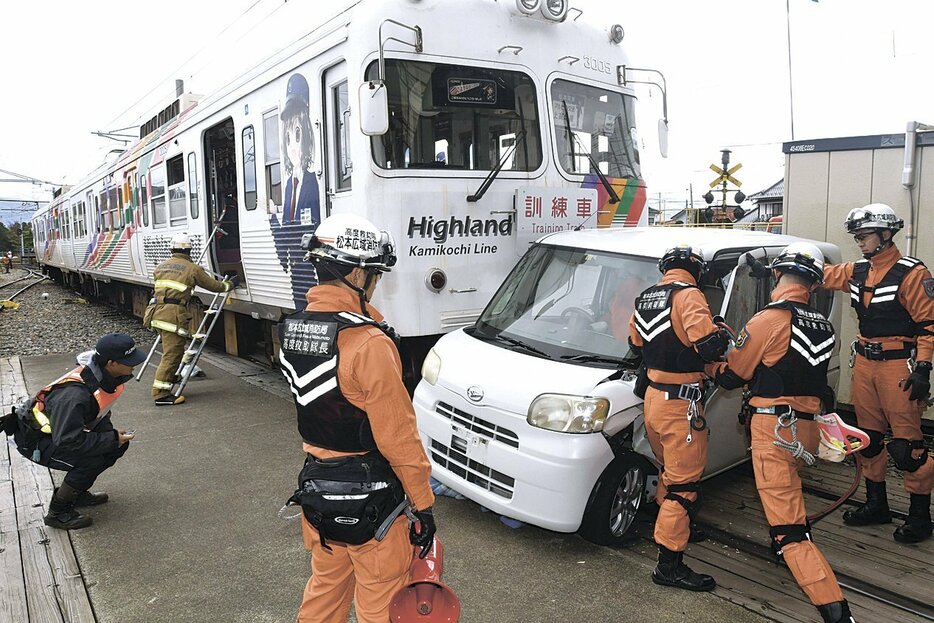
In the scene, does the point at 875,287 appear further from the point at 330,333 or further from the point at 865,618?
the point at 330,333

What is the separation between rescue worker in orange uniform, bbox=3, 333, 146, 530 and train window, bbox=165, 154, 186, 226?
17.4ft

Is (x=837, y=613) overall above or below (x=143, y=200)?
below

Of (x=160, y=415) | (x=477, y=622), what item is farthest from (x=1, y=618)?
(x=160, y=415)

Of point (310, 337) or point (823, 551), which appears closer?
point (310, 337)

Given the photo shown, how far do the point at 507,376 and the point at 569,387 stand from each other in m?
0.40

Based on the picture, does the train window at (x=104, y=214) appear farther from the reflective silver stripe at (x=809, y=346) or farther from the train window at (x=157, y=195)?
the reflective silver stripe at (x=809, y=346)

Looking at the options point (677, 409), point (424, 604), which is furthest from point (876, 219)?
point (424, 604)

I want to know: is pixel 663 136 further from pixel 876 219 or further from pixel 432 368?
pixel 432 368

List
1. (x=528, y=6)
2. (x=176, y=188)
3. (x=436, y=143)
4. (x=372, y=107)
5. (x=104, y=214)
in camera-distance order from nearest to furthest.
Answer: (x=372, y=107) → (x=436, y=143) → (x=528, y=6) → (x=176, y=188) → (x=104, y=214)

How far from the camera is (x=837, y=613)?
9.64 feet

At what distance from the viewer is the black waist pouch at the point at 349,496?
2.33 meters

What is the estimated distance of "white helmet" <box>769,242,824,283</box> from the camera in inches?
133

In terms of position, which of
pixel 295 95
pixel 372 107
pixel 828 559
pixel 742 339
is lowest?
pixel 828 559

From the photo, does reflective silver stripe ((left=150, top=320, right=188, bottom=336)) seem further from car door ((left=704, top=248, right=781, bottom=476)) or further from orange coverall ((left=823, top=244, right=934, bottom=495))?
orange coverall ((left=823, top=244, right=934, bottom=495))
